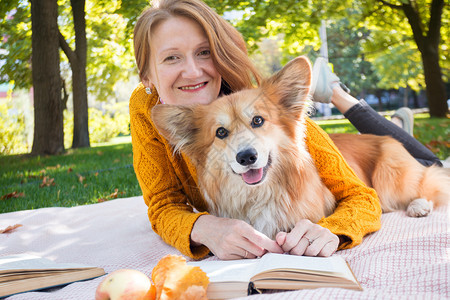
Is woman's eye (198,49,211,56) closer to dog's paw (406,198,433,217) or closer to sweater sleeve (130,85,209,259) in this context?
sweater sleeve (130,85,209,259)

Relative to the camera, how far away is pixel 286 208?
6.58ft

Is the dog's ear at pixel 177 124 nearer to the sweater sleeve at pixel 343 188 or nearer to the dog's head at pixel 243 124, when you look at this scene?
the dog's head at pixel 243 124

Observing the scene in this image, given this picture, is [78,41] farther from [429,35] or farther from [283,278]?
[283,278]

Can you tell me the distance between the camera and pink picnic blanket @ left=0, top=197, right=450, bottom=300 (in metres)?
1.28

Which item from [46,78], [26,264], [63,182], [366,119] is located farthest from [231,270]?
[46,78]

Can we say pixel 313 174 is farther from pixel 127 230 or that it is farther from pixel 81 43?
pixel 81 43

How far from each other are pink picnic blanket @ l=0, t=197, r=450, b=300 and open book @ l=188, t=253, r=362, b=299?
0.08 meters

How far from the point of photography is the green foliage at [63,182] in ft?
13.1

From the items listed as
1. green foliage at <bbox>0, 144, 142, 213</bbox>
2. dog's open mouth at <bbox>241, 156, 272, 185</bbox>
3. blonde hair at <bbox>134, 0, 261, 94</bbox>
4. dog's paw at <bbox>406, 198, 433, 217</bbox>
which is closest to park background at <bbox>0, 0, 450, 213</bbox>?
green foliage at <bbox>0, 144, 142, 213</bbox>

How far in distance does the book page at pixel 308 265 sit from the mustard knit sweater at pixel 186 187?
1.35 ft

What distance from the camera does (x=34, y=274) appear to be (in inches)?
63.1

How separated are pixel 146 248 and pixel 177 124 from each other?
30.0 inches

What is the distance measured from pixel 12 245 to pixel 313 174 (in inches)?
75.6

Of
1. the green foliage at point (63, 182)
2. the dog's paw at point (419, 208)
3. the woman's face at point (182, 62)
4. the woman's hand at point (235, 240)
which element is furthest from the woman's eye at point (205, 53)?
the green foliage at point (63, 182)
